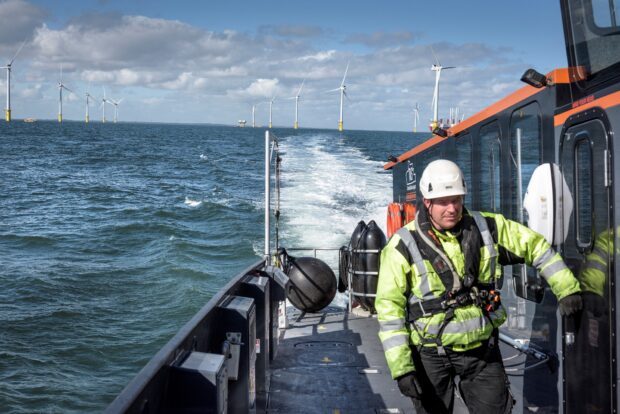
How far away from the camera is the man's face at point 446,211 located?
357 cm

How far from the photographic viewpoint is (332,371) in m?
6.93

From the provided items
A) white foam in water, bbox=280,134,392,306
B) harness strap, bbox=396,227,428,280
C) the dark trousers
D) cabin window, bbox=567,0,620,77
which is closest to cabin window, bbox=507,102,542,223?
cabin window, bbox=567,0,620,77

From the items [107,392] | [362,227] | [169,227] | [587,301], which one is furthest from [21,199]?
[587,301]

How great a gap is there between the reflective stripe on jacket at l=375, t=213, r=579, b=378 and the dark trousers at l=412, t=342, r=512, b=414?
9cm

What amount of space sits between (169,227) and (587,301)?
2268 cm

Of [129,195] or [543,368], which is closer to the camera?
[543,368]

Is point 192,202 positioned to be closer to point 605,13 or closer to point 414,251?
point 414,251

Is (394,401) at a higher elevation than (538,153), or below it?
below

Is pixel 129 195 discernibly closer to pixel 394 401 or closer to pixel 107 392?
pixel 107 392

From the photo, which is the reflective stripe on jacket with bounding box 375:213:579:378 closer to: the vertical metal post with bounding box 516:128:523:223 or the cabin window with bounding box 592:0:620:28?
the cabin window with bounding box 592:0:620:28

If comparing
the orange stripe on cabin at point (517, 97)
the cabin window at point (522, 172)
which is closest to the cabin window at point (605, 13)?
the orange stripe on cabin at point (517, 97)

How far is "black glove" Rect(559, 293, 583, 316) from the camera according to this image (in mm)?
3520

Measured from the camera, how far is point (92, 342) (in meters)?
12.9

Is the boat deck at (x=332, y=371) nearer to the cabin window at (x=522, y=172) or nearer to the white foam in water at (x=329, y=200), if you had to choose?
the cabin window at (x=522, y=172)
